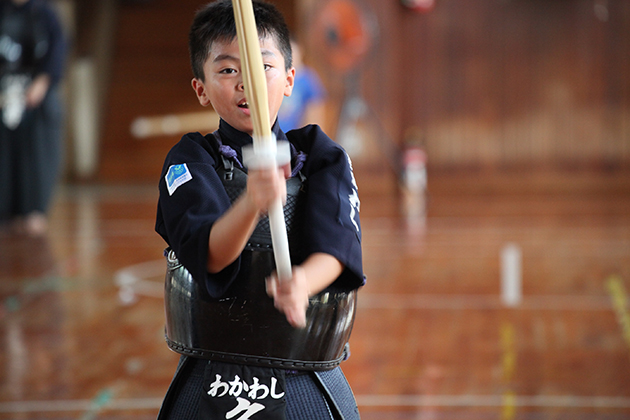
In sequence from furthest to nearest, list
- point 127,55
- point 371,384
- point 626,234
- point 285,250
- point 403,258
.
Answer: point 127,55
point 626,234
point 403,258
point 371,384
point 285,250

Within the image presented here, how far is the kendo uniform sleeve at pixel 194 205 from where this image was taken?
2.68ft

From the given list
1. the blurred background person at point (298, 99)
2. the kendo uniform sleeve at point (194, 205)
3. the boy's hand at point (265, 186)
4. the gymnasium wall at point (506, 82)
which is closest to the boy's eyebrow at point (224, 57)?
the kendo uniform sleeve at point (194, 205)

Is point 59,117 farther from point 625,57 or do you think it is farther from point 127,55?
point 625,57

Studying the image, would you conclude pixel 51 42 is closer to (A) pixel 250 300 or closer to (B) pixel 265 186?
(A) pixel 250 300

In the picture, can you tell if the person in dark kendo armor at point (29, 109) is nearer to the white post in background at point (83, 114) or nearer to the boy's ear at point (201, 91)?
the white post in background at point (83, 114)

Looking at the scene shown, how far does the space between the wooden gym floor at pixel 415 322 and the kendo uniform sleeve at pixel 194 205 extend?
1335 millimetres

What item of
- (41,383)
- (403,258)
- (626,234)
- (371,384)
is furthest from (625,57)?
(41,383)

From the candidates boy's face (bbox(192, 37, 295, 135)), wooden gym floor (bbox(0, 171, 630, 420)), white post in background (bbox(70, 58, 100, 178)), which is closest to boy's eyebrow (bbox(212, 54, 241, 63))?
boy's face (bbox(192, 37, 295, 135))

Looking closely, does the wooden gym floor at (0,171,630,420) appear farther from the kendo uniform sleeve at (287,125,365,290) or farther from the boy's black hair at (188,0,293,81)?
the boy's black hair at (188,0,293,81)

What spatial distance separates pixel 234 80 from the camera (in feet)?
2.89

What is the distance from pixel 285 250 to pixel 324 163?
22 cm

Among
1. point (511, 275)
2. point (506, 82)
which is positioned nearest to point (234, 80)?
point (511, 275)

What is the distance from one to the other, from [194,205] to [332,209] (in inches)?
6.3

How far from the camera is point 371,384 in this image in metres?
2.29
